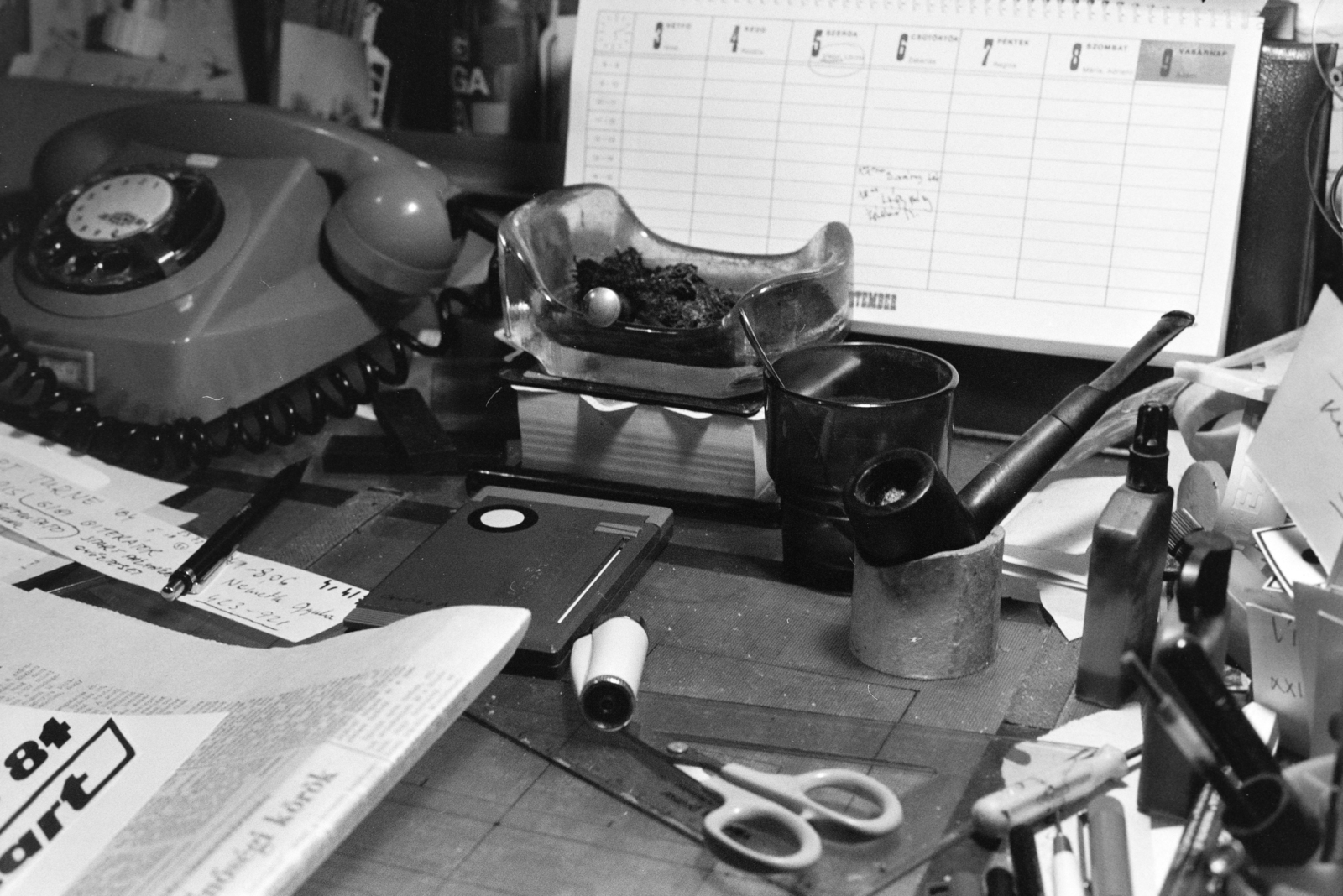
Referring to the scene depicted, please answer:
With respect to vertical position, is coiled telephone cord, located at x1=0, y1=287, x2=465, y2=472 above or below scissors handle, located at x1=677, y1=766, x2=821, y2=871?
above

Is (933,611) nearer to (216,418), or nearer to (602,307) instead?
(602,307)

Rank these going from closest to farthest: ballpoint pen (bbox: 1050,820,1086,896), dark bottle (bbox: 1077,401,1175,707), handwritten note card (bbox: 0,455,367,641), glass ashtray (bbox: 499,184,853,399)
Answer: ballpoint pen (bbox: 1050,820,1086,896)
dark bottle (bbox: 1077,401,1175,707)
handwritten note card (bbox: 0,455,367,641)
glass ashtray (bbox: 499,184,853,399)

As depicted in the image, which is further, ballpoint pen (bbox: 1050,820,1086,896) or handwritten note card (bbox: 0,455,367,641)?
handwritten note card (bbox: 0,455,367,641)

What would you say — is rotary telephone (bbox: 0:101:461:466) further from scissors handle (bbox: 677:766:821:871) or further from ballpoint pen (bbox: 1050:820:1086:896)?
ballpoint pen (bbox: 1050:820:1086:896)

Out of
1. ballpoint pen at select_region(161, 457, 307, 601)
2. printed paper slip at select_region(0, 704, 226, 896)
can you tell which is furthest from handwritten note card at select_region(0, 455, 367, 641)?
printed paper slip at select_region(0, 704, 226, 896)

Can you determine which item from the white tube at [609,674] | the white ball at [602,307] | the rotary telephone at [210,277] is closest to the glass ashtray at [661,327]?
the white ball at [602,307]

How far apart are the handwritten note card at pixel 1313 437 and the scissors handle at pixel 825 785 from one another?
0.22 meters

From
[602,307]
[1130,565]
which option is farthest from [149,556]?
[1130,565]

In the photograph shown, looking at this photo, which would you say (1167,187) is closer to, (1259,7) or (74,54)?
(1259,7)

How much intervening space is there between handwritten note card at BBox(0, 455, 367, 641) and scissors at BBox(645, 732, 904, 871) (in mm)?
265

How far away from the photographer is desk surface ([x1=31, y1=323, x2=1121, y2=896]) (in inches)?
21.6

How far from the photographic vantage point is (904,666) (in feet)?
2.26

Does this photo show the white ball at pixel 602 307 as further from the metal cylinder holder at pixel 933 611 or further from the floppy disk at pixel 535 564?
the metal cylinder holder at pixel 933 611

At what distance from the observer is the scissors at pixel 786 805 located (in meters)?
0.54
